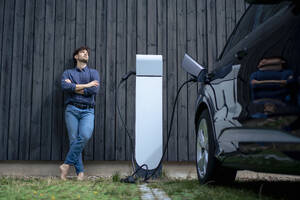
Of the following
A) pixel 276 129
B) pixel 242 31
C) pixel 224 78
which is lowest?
pixel 276 129

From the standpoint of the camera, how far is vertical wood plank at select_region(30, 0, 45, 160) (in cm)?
562

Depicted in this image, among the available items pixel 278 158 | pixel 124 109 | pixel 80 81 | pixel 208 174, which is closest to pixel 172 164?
pixel 124 109

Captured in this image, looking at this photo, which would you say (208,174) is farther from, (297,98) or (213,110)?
(297,98)

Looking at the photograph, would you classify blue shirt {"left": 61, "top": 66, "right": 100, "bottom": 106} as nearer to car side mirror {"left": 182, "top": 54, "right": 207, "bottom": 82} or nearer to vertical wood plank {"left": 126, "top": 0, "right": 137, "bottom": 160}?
vertical wood plank {"left": 126, "top": 0, "right": 137, "bottom": 160}

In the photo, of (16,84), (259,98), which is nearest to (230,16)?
(16,84)

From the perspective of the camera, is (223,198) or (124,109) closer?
(223,198)

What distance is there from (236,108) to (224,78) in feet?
1.48

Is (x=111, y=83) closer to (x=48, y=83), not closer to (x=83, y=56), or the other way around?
(x=83, y=56)

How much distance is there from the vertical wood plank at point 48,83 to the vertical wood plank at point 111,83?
0.90m

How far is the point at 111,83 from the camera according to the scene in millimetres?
5812

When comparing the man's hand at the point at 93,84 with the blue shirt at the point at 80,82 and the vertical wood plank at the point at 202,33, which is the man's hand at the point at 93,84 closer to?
the blue shirt at the point at 80,82

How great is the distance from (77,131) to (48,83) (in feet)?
3.66

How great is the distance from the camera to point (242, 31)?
3.17 metres

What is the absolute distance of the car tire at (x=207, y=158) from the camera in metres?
3.28
